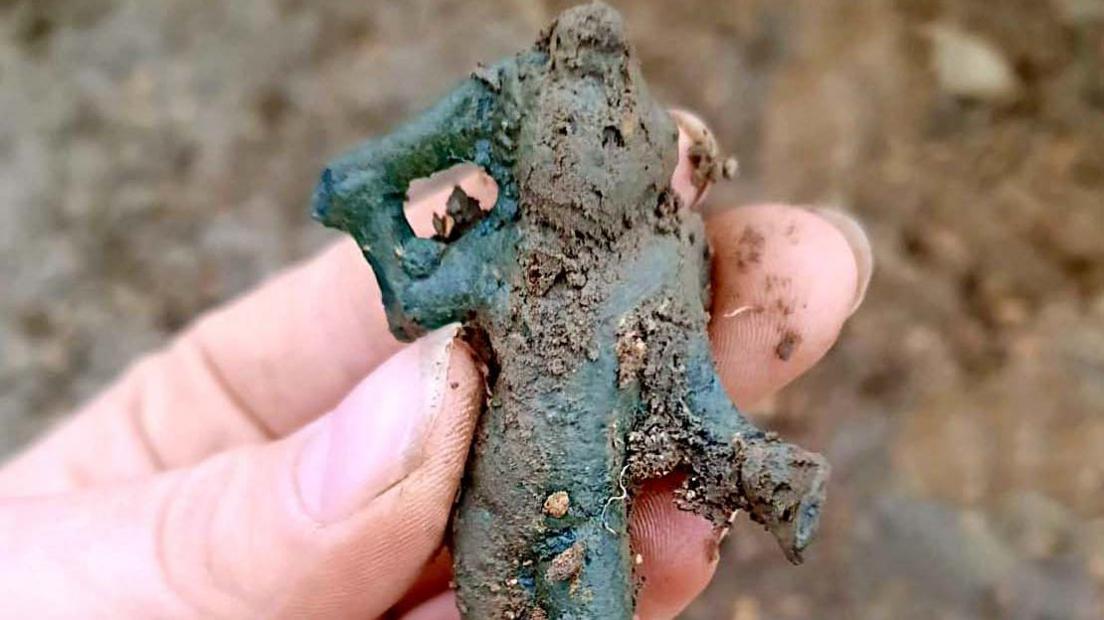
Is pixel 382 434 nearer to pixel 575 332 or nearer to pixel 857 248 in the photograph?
pixel 575 332

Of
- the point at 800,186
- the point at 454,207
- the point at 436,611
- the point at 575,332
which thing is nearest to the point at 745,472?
the point at 575,332

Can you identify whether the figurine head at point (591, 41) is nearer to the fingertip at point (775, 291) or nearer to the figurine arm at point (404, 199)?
the figurine arm at point (404, 199)

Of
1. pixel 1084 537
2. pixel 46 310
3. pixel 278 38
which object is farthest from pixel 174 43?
pixel 1084 537

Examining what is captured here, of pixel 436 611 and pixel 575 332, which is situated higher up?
pixel 575 332

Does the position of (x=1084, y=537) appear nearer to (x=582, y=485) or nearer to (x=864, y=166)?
(x=864, y=166)

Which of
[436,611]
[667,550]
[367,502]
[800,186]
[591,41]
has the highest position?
[591,41]

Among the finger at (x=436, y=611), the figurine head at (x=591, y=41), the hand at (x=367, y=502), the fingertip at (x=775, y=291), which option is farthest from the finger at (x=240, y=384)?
the figurine head at (x=591, y=41)
